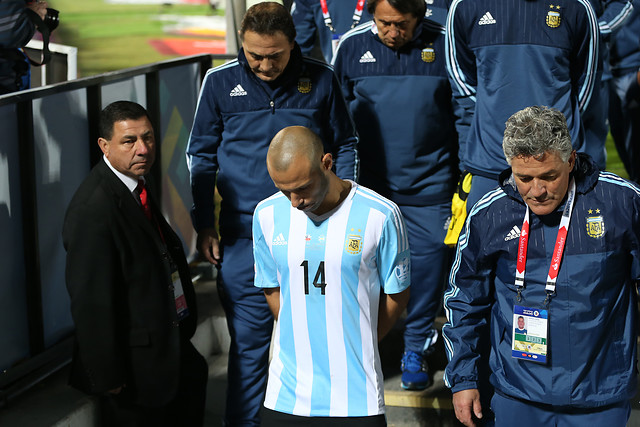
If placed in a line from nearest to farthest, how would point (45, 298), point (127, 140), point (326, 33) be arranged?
point (127, 140) → point (45, 298) → point (326, 33)

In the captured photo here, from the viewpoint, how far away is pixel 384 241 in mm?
3559

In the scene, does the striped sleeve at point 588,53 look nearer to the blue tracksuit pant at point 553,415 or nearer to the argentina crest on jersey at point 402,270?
the argentina crest on jersey at point 402,270

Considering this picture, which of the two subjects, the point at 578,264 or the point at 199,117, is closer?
the point at 578,264

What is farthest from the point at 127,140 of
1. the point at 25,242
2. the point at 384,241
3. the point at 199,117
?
the point at 384,241

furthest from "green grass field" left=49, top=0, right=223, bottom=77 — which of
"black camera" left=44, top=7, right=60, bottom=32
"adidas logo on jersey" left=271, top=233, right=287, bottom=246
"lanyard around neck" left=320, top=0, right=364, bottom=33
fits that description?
"adidas logo on jersey" left=271, top=233, right=287, bottom=246

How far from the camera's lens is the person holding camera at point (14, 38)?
16.8ft

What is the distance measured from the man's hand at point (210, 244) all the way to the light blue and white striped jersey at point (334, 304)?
126 centimetres

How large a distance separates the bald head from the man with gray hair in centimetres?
69

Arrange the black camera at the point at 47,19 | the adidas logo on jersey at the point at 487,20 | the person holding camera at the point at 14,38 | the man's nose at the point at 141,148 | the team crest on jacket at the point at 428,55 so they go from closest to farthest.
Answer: the man's nose at the point at 141,148
the adidas logo on jersey at the point at 487,20
the team crest on jacket at the point at 428,55
the person holding camera at the point at 14,38
the black camera at the point at 47,19

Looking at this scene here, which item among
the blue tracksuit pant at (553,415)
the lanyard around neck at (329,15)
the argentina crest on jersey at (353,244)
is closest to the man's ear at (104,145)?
the argentina crest on jersey at (353,244)

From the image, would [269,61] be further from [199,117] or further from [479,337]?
[479,337]

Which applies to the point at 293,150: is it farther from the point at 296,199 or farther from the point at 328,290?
the point at 328,290

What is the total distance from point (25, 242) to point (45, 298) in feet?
1.23

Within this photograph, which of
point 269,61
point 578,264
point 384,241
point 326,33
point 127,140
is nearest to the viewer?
point 578,264
